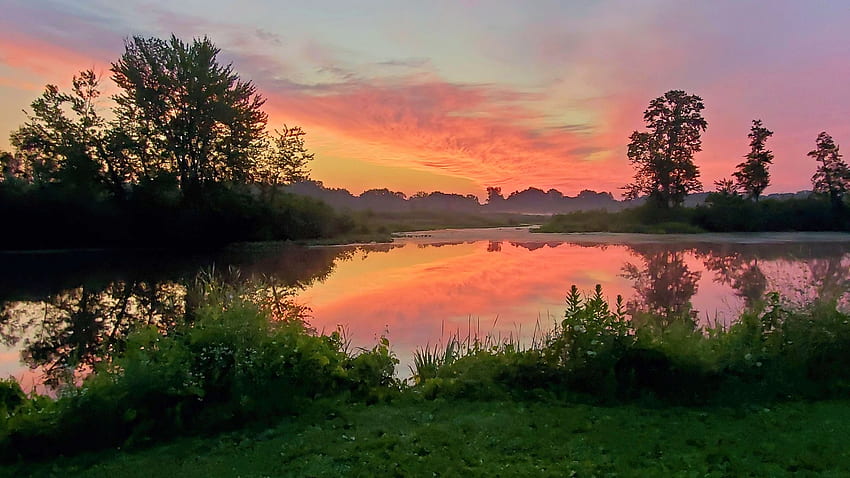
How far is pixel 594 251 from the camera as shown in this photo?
26844mm

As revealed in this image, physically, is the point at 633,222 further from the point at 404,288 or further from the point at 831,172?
the point at 404,288

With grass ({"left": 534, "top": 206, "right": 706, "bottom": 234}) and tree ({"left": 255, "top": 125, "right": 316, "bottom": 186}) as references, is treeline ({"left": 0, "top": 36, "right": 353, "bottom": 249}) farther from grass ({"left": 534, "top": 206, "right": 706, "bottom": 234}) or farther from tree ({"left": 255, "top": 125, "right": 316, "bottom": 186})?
grass ({"left": 534, "top": 206, "right": 706, "bottom": 234})

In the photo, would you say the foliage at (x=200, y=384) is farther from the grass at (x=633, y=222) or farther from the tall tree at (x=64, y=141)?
the grass at (x=633, y=222)

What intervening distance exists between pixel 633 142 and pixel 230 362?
143 feet

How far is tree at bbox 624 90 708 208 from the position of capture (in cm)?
4306

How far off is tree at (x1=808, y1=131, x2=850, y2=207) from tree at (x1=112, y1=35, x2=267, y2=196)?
142 ft

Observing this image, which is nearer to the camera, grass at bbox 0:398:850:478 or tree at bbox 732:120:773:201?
grass at bbox 0:398:850:478

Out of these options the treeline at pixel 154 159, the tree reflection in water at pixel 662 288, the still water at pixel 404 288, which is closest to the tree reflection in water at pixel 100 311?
the still water at pixel 404 288

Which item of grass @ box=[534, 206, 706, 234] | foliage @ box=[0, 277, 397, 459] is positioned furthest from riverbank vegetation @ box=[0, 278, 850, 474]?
grass @ box=[534, 206, 706, 234]

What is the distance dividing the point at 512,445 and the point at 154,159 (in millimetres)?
31930

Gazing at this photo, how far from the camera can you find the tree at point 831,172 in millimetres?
43250

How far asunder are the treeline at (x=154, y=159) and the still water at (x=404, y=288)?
346 centimetres

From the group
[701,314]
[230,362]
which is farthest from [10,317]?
[701,314]

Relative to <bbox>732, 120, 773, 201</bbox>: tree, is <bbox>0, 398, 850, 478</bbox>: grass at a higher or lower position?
lower
